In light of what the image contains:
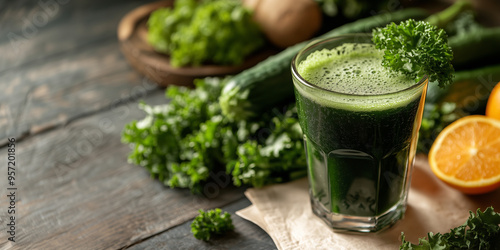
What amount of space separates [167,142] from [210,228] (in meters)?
0.37

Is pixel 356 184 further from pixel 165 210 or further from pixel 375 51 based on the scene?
pixel 165 210

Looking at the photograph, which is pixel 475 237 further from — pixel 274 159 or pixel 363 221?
pixel 274 159

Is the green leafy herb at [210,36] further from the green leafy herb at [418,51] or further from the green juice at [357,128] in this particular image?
the green leafy herb at [418,51]

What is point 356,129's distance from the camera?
3.36ft

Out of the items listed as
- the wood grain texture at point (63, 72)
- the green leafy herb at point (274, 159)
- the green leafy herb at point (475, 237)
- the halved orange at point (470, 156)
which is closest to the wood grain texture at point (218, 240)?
the green leafy herb at point (274, 159)

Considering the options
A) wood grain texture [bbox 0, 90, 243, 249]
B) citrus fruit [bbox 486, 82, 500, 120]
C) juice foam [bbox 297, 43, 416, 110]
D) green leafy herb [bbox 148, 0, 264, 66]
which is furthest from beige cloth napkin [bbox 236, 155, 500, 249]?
green leafy herb [bbox 148, 0, 264, 66]

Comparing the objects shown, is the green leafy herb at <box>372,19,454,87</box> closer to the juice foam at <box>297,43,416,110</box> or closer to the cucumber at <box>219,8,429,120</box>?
the juice foam at <box>297,43,416,110</box>

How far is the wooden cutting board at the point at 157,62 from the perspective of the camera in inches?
72.8

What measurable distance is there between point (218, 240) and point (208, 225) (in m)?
0.05

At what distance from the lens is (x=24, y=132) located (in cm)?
166

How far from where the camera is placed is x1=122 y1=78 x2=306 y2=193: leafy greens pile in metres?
1.36

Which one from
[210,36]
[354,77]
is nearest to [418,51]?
[354,77]

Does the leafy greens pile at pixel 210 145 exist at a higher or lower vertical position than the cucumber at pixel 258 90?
lower

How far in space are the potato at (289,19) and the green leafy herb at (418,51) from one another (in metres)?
0.90
